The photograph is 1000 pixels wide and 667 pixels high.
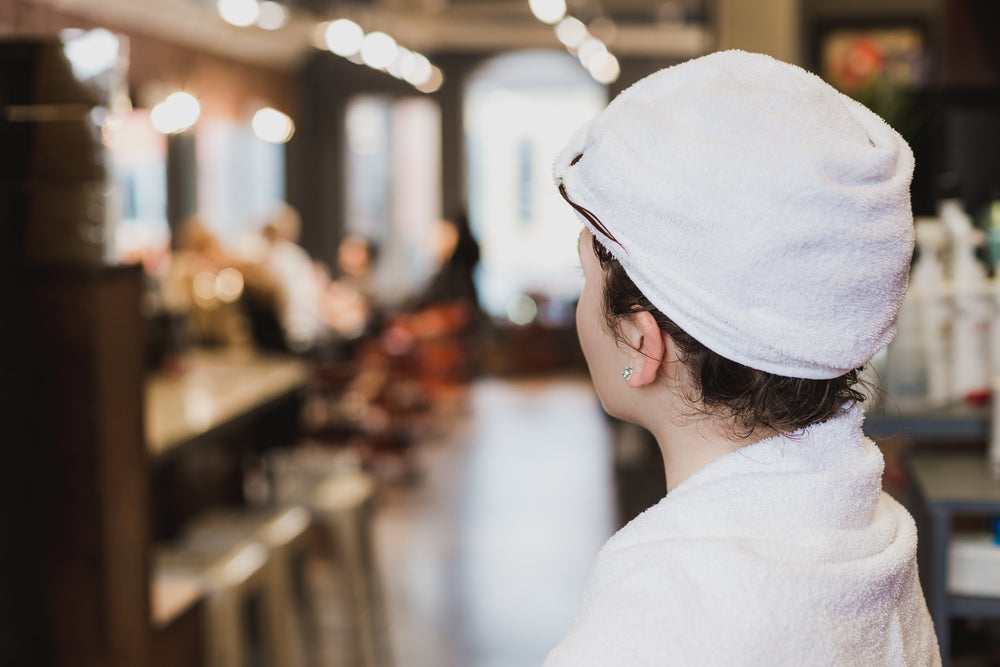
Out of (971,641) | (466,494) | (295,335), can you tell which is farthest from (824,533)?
(295,335)

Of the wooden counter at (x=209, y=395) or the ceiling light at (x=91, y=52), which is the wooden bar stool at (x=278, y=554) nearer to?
the wooden counter at (x=209, y=395)

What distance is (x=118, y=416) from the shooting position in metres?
2.59

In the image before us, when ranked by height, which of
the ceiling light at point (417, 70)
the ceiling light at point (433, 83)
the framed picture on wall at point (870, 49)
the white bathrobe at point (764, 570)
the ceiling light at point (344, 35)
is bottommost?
the ceiling light at point (433, 83)

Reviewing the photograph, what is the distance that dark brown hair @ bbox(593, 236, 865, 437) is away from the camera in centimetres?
90

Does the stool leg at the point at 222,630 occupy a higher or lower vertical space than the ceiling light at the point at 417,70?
lower

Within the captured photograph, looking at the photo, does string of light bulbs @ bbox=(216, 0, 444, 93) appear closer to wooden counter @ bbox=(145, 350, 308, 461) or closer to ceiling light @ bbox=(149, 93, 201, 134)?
ceiling light @ bbox=(149, 93, 201, 134)

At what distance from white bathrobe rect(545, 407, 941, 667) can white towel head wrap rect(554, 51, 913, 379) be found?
95mm

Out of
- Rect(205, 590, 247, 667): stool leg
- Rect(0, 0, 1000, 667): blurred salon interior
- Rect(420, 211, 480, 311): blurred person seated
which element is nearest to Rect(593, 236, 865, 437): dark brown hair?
Rect(0, 0, 1000, 667): blurred salon interior

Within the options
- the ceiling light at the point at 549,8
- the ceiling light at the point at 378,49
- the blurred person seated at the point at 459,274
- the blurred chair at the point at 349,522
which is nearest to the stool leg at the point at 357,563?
the blurred chair at the point at 349,522

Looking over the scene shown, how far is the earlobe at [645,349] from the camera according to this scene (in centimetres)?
90

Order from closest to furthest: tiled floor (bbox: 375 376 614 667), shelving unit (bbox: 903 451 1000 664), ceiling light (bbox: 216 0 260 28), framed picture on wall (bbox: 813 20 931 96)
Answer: shelving unit (bbox: 903 451 1000 664) → tiled floor (bbox: 375 376 614 667) → framed picture on wall (bbox: 813 20 931 96) → ceiling light (bbox: 216 0 260 28)

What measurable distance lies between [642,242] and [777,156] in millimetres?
118

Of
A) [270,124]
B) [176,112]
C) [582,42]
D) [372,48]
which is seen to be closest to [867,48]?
[372,48]

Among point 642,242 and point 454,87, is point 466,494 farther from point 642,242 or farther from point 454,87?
point 454,87
